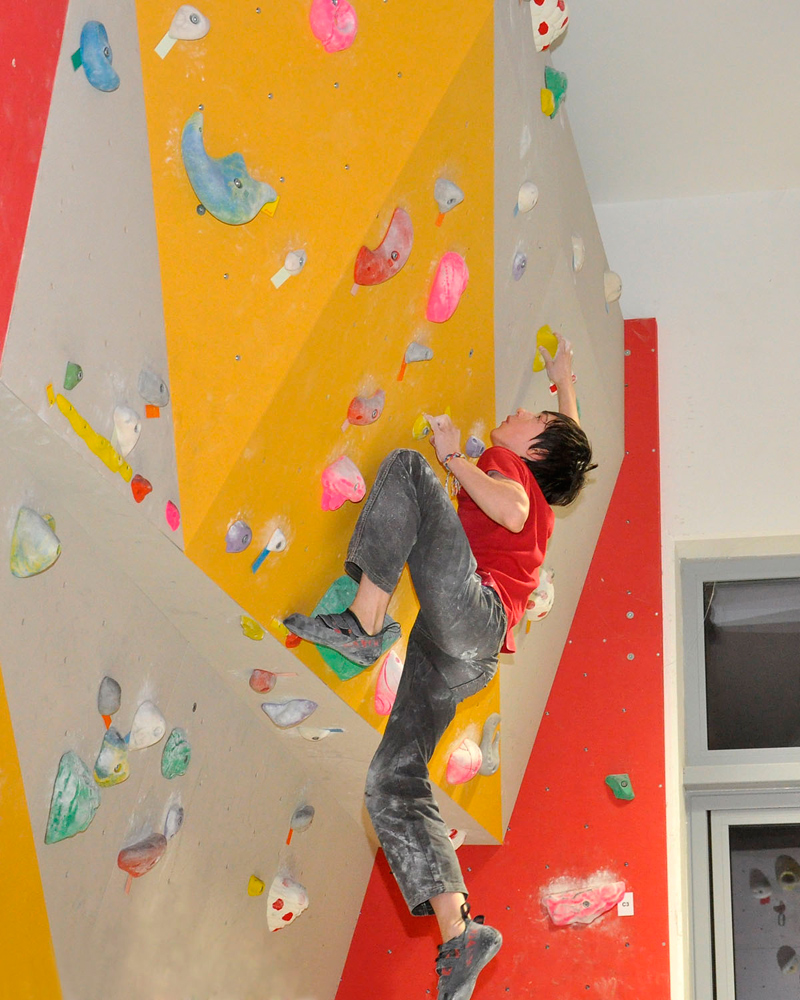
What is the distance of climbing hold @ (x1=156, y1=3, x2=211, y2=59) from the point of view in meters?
1.74

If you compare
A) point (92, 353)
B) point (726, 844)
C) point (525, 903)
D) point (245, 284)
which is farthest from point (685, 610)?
point (92, 353)

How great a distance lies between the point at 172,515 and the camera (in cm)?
185

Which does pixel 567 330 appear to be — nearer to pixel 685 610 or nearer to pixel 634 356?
pixel 634 356

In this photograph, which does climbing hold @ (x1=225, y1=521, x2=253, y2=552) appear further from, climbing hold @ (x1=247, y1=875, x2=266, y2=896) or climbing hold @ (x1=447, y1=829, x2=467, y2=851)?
climbing hold @ (x1=447, y1=829, x2=467, y2=851)

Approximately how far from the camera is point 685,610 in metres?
3.65

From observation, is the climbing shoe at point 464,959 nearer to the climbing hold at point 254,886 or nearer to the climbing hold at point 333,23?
the climbing hold at point 254,886

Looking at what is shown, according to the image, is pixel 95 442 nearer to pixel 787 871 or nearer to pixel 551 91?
pixel 551 91

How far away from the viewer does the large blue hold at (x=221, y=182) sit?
1793 mm

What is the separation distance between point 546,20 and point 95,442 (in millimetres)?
1602

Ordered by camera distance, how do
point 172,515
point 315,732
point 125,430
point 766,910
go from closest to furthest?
1. point 125,430
2. point 172,515
3. point 315,732
4. point 766,910

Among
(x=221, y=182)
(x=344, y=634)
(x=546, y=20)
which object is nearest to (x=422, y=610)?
(x=344, y=634)

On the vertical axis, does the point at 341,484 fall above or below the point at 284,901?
above

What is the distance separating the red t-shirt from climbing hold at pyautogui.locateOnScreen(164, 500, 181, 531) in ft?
2.67

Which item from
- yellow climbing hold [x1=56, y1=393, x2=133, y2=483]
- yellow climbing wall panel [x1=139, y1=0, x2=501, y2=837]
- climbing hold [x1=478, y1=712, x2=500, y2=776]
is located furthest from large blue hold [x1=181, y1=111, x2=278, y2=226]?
climbing hold [x1=478, y1=712, x2=500, y2=776]
